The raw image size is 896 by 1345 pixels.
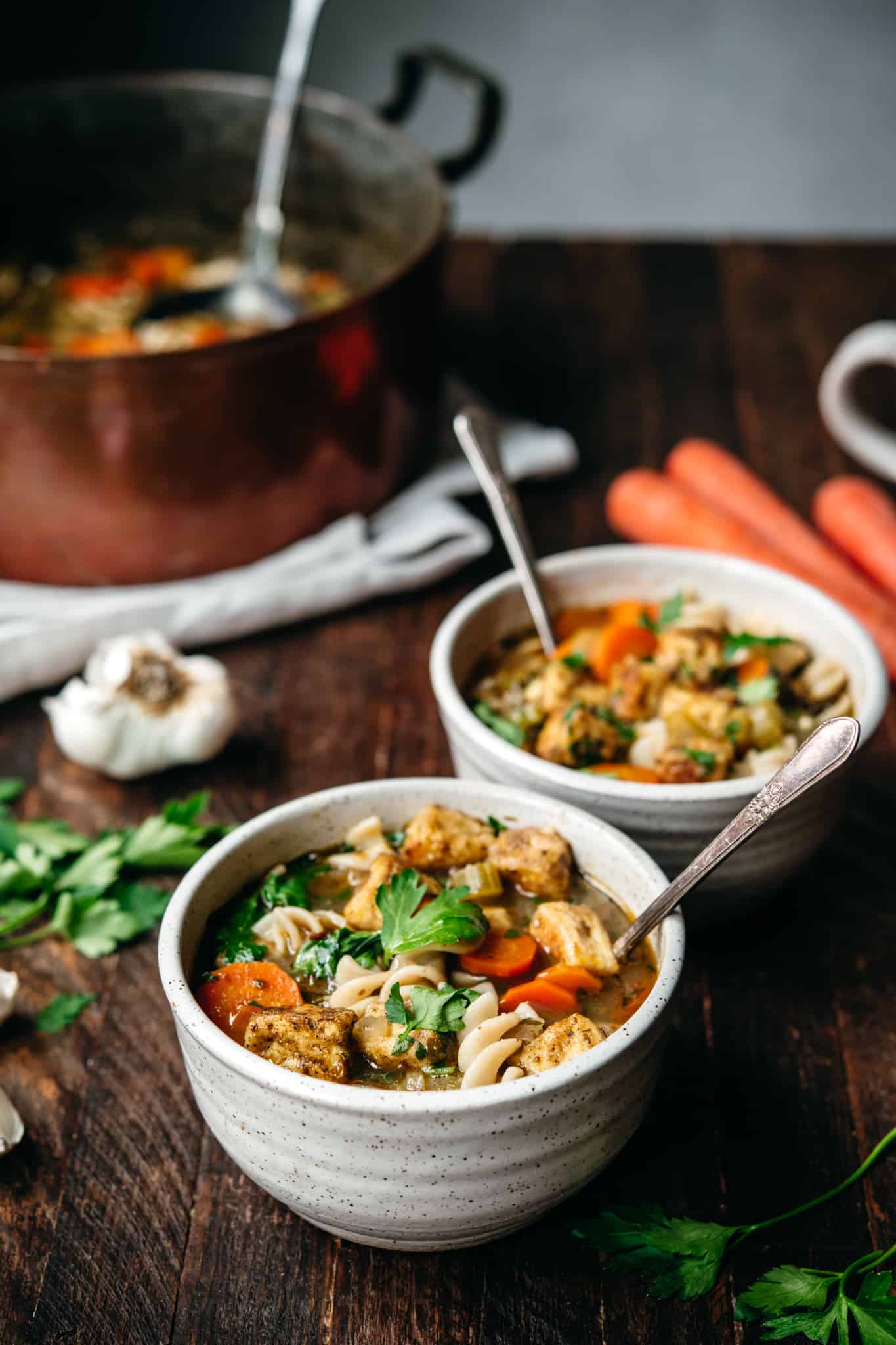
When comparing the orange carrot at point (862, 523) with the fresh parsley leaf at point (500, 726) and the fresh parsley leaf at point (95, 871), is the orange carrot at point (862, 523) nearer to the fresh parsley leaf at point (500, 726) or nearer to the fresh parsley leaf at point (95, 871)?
the fresh parsley leaf at point (500, 726)

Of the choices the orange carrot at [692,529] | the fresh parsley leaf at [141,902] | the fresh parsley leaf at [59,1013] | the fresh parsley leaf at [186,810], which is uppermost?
the orange carrot at [692,529]

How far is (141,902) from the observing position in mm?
2295

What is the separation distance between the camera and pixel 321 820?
78.2 inches

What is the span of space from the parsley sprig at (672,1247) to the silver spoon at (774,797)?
0.34 meters

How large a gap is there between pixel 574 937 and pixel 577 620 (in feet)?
2.70

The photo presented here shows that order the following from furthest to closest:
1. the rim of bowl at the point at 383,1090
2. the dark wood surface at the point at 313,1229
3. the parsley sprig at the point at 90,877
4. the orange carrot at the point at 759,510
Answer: the orange carrot at the point at 759,510 → the parsley sprig at the point at 90,877 → the dark wood surface at the point at 313,1229 → the rim of bowl at the point at 383,1090

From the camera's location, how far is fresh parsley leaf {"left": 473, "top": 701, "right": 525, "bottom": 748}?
220cm

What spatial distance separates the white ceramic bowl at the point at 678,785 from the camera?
201cm

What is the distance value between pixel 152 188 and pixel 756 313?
5.57ft

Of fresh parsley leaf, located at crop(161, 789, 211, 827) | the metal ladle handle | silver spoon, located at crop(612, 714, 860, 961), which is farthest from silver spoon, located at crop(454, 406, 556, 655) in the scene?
the metal ladle handle

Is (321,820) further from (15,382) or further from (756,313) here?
(756,313)

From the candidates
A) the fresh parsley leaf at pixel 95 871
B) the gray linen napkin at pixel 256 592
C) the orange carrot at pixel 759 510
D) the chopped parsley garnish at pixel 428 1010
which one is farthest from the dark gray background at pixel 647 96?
the chopped parsley garnish at pixel 428 1010

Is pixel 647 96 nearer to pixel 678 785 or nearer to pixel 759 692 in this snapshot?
pixel 759 692

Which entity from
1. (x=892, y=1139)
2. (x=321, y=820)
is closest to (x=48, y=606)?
(x=321, y=820)
